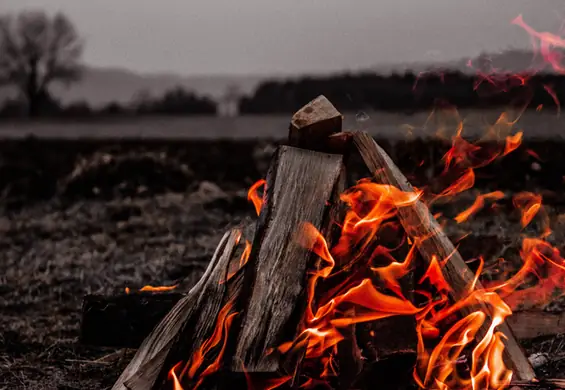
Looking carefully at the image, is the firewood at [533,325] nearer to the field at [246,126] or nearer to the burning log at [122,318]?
the burning log at [122,318]

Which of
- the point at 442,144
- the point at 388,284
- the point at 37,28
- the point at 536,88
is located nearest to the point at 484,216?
the point at 442,144

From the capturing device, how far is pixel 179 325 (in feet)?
9.12

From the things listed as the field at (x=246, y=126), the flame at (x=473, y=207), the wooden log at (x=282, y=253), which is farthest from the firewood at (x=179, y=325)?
the field at (x=246, y=126)

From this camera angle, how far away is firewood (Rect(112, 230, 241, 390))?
8.75 ft

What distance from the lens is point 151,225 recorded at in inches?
312

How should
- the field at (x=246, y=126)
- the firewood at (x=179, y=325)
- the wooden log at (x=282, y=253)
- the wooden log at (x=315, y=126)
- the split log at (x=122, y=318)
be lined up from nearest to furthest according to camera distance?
the wooden log at (x=282, y=253) < the firewood at (x=179, y=325) < the wooden log at (x=315, y=126) < the split log at (x=122, y=318) < the field at (x=246, y=126)

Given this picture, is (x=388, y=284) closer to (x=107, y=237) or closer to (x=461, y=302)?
(x=461, y=302)

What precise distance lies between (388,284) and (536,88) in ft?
25.4

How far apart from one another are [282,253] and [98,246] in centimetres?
479

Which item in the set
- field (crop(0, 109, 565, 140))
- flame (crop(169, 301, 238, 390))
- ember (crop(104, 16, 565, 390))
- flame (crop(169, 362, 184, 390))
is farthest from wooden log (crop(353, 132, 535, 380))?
field (crop(0, 109, 565, 140))

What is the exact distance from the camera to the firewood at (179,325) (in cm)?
267

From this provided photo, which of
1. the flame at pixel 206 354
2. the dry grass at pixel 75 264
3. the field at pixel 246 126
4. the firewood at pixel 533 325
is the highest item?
the field at pixel 246 126

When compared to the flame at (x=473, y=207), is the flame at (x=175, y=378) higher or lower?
lower

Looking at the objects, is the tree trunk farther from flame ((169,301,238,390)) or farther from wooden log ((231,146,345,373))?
flame ((169,301,238,390))
